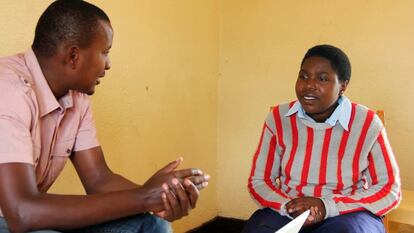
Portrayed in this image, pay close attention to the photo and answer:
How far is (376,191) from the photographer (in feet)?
4.94

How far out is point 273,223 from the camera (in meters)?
1.49

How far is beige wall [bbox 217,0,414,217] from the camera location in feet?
7.06

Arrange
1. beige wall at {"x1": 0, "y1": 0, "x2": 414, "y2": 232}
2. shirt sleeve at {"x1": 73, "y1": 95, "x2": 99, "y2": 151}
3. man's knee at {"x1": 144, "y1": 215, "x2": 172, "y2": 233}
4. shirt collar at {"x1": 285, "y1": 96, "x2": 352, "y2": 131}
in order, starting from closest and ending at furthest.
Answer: man's knee at {"x1": 144, "y1": 215, "x2": 172, "y2": 233}, shirt sleeve at {"x1": 73, "y1": 95, "x2": 99, "y2": 151}, shirt collar at {"x1": 285, "y1": 96, "x2": 352, "y2": 131}, beige wall at {"x1": 0, "y1": 0, "x2": 414, "y2": 232}

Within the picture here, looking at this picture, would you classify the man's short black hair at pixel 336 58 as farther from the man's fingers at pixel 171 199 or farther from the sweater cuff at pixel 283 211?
the man's fingers at pixel 171 199

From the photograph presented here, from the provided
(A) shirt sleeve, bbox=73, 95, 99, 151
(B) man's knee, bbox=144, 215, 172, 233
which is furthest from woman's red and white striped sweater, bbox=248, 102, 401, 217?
(A) shirt sleeve, bbox=73, 95, 99, 151

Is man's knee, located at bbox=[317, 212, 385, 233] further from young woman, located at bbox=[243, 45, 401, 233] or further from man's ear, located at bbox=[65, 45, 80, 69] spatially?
man's ear, located at bbox=[65, 45, 80, 69]

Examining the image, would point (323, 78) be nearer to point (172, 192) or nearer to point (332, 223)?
point (332, 223)

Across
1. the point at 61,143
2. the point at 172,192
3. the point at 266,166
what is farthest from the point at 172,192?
the point at 266,166

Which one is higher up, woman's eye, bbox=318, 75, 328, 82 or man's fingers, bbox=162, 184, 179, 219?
woman's eye, bbox=318, 75, 328, 82

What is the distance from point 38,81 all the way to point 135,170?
3.09ft

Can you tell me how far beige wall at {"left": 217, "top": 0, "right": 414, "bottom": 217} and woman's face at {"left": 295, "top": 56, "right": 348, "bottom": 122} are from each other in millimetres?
709

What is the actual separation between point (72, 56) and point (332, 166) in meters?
0.96

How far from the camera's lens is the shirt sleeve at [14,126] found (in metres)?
0.97

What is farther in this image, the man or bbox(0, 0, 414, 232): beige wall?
bbox(0, 0, 414, 232): beige wall
